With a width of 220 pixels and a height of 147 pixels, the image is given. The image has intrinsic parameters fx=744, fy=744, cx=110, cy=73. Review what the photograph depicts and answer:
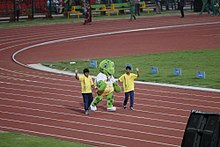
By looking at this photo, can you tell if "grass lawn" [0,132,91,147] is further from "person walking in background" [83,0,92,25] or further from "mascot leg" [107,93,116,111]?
"person walking in background" [83,0,92,25]

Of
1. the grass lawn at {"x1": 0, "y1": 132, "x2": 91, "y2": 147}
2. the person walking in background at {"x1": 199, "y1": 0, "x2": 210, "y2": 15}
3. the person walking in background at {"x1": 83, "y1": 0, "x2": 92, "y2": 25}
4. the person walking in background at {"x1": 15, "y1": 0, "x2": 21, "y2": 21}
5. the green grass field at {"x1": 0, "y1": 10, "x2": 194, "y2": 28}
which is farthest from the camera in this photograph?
the person walking in background at {"x1": 199, "y1": 0, "x2": 210, "y2": 15}

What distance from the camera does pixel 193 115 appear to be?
28.0 feet

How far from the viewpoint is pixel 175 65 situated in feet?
93.9

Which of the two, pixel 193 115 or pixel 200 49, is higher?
pixel 193 115

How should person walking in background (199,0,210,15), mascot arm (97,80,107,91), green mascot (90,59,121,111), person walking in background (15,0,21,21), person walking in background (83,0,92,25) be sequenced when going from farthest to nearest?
person walking in background (199,0,210,15) → person walking in background (15,0,21,21) → person walking in background (83,0,92,25) → green mascot (90,59,121,111) → mascot arm (97,80,107,91)

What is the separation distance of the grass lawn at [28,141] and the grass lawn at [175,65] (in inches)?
344

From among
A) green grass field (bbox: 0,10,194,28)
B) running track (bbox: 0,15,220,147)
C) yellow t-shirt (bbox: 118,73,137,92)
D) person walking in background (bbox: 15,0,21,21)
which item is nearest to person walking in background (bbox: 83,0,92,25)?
green grass field (bbox: 0,10,194,28)

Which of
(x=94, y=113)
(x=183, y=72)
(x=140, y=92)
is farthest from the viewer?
(x=183, y=72)

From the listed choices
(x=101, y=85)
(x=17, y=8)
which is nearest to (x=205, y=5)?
(x=17, y=8)

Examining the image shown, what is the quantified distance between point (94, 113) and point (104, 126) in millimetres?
1936

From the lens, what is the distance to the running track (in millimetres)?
16453

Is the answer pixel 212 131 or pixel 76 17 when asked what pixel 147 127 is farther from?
pixel 76 17

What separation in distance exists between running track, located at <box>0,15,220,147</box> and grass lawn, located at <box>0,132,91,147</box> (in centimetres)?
73

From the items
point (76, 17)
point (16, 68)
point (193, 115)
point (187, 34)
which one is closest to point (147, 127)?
point (193, 115)
